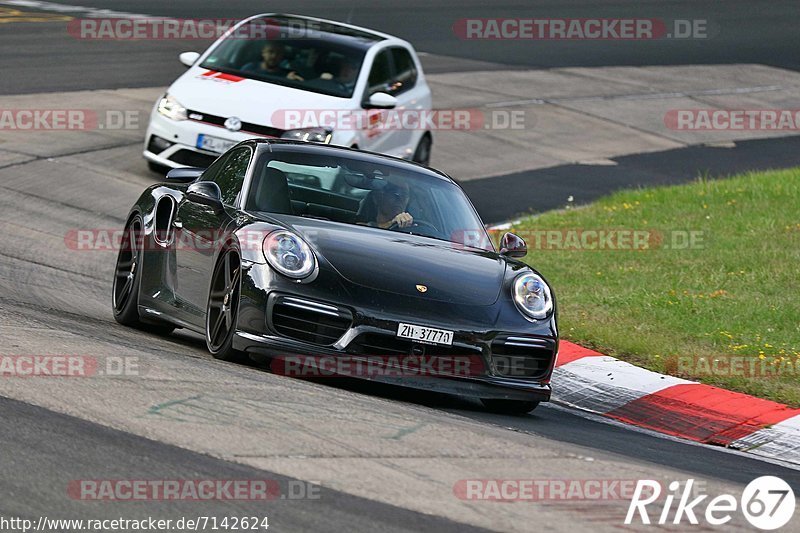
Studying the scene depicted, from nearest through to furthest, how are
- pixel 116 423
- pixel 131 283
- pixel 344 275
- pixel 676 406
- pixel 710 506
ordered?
pixel 710 506 → pixel 116 423 → pixel 344 275 → pixel 676 406 → pixel 131 283

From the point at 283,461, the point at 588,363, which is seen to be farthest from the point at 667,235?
the point at 283,461

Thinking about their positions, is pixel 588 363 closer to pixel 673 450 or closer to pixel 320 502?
pixel 673 450

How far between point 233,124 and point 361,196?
20.4 ft

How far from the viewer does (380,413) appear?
6.70 metres

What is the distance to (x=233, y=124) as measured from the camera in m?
14.7

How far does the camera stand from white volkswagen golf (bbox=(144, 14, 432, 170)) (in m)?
14.8

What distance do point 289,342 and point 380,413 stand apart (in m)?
0.96

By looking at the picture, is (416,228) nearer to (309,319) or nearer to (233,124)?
(309,319)

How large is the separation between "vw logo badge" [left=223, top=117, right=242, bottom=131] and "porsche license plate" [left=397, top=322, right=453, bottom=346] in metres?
7.56

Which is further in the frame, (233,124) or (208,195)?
(233,124)

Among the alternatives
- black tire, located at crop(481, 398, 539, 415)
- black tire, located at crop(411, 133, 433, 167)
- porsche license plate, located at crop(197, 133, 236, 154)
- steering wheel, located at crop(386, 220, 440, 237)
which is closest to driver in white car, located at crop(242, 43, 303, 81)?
porsche license plate, located at crop(197, 133, 236, 154)

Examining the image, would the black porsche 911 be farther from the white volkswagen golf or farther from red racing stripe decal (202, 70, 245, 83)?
red racing stripe decal (202, 70, 245, 83)

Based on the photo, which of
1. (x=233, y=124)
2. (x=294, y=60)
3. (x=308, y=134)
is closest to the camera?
(x=308, y=134)

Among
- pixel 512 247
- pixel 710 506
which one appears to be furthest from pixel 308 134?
pixel 710 506
